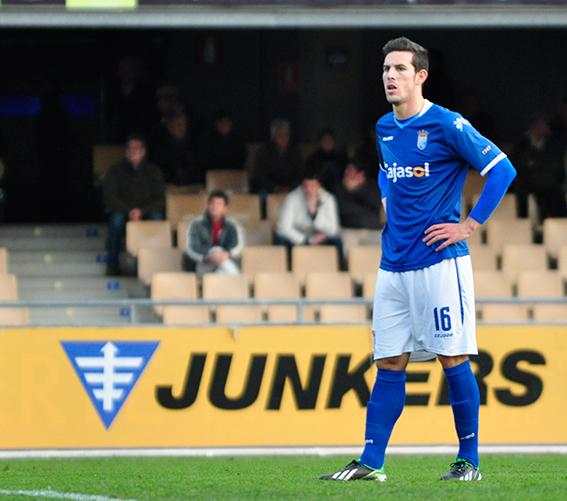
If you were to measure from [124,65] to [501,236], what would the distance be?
5.28m

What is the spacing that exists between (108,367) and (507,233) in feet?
17.7

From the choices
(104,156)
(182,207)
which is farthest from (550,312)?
(104,156)

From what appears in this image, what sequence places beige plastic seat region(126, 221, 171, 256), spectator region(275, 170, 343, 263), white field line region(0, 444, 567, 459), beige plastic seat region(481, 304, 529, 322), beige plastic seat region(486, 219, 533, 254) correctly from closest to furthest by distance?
white field line region(0, 444, 567, 459) → beige plastic seat region(481, 304, 529, 322) → spectator region(275, 170, 343, 263) → beige plastic seat region(126, 221, 171, 256) → beige plastic seat region(486, 219, 533, 254)

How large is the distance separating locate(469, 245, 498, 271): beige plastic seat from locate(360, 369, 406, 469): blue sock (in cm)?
801

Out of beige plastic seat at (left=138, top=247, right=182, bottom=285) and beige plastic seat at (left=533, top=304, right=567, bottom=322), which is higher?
beige plastic seat at (left=138, top=247, right=182, bottom=285)

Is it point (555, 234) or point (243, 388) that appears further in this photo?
point (555, 234)

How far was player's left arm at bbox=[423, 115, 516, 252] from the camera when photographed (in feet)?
22.8

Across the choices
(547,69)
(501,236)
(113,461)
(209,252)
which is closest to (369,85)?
(547,69)

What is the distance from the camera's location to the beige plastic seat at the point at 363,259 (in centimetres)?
1492

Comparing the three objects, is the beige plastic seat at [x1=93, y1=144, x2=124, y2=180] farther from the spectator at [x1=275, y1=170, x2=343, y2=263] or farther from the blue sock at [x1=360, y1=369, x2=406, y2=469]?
the blue sock at [x1=360, y1=369, x2=406, y2=469]

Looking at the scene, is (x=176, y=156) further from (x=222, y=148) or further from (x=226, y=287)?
(x=226, y=287)

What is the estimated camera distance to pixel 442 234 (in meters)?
7.00

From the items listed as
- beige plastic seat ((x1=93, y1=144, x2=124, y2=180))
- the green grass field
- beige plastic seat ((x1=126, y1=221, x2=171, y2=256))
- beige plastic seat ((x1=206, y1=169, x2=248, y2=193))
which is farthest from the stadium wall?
beige plastic seat ((x1=93, y1=144, x2=124, y2=180))

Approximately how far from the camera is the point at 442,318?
23.1 feet
